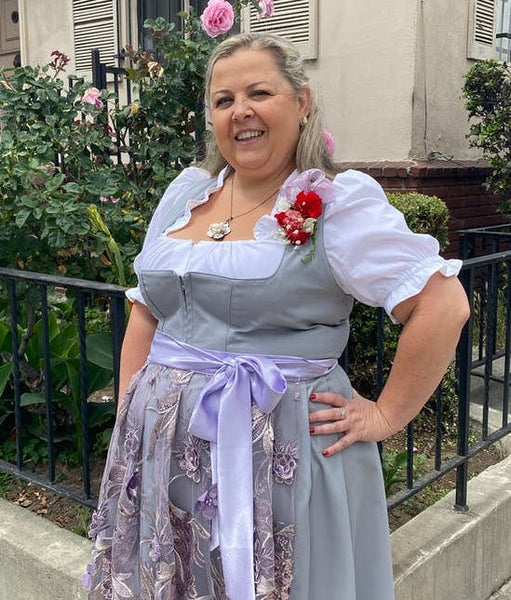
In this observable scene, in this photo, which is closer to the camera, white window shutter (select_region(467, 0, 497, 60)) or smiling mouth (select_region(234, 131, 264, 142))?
smiling mouth (select_region(234, 131, 264, 142))

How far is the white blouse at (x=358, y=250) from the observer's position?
1572mm

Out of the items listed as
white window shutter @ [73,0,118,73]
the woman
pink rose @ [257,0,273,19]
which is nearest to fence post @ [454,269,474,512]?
the woman

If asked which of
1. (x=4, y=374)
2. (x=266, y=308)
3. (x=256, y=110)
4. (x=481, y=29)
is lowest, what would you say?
(x=4, y=374)

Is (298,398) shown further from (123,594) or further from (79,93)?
(79,93)

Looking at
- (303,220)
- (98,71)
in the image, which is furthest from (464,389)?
(98,71)

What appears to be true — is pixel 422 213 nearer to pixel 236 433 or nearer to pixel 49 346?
pixel 49 346

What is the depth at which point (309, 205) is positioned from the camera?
160 cm

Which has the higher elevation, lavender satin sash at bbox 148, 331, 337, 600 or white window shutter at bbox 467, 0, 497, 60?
white window shutter at bbox 467, 0, 497, 60

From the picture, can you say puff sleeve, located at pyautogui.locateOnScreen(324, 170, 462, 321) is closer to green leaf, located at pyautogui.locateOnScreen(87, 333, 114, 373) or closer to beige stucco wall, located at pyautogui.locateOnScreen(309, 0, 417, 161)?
green leaf, located at pyautogui.locateOnScreen(87, 333, 114, 373)

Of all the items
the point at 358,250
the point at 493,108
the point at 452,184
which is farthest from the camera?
the point at 452,184

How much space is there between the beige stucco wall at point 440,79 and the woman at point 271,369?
12.1 ft

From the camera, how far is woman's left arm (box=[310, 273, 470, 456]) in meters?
1.60

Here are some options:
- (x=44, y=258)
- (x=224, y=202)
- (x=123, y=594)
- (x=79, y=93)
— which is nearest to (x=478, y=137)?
(x=79, y=93)

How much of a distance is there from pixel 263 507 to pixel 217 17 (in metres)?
2.27
